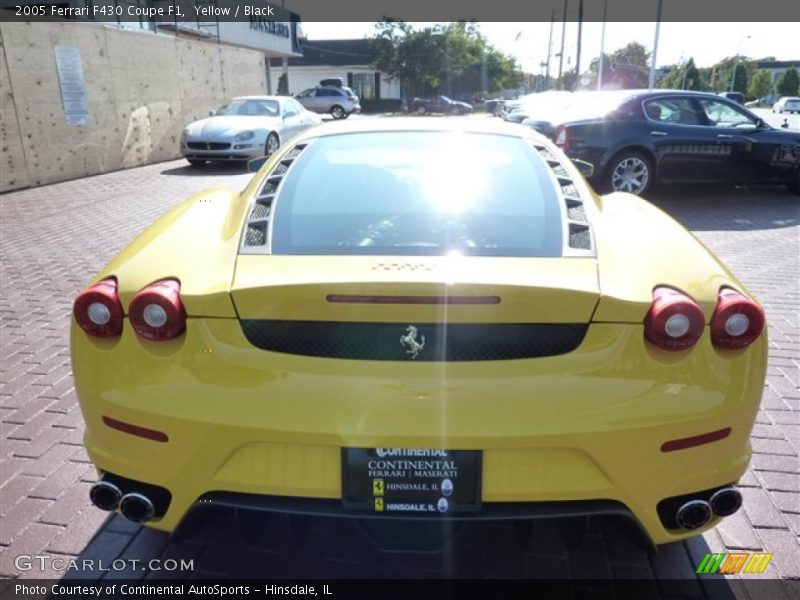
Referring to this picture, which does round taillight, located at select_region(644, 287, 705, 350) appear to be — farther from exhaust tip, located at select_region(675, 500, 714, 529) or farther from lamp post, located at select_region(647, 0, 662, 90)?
lamp post, located at select_region(647, 0, 662, 90)

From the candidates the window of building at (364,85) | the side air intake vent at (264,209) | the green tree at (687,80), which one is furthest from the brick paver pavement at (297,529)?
the green tree at (687,80)

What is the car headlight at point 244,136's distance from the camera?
13.6 m

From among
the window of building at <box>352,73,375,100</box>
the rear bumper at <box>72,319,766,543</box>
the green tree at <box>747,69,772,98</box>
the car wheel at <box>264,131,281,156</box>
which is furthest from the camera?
the green tree at <box>747,69,772,98</box>

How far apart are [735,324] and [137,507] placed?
1839mm

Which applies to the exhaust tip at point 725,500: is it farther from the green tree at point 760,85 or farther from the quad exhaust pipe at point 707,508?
the green tree at point 760,85

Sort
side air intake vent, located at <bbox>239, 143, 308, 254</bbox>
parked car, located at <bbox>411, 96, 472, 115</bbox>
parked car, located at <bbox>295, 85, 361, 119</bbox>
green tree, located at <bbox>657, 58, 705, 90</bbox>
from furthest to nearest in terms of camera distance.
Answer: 1. green tree, located at <bbox>657, 58, 705, 90</bbox>
2. parked car, located at <bbox>411, 96, 472, 115</bbox>
3. parked car, located at <bbox>295, 85, 361, 119</bbox>
4. side air intake vent, located at <bbox>239, 143, 308, 254</bbox>

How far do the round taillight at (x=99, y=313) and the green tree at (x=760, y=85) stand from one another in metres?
92.5

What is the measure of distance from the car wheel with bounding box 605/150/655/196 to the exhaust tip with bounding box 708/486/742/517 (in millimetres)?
7766

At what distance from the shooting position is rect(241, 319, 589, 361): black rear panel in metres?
1.81

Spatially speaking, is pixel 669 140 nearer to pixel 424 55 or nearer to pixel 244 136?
pixel 244 136

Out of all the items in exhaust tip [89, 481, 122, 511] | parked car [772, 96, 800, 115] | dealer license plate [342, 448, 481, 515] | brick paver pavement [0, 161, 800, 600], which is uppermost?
dealer license plate [342, 448, 481, 515]

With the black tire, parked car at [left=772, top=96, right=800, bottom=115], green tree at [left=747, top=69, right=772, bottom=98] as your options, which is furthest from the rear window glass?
green tree at [left=747, top=69, right=772, bottom=98]

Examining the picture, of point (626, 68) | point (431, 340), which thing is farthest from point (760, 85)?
point (431, 340)
